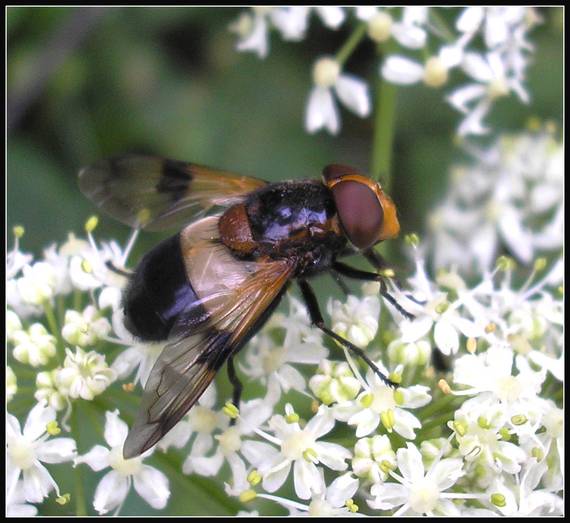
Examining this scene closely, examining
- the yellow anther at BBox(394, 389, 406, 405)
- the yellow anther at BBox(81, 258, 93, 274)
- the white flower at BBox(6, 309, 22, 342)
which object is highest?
the yellow anther at BBox(81, 258, 93, 274)

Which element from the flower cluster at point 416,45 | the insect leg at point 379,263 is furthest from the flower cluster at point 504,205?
the insect leg at point 379,263

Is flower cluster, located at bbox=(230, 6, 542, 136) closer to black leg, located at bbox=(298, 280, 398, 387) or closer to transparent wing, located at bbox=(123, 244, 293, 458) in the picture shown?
black leg, located at bbox=(298, 280, 398, 387)

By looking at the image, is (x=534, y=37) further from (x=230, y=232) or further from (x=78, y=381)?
(x=78, y=381)

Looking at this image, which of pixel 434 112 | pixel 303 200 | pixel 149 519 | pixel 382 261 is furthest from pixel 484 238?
pixel 149 519

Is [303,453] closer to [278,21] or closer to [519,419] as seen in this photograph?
[519,419]

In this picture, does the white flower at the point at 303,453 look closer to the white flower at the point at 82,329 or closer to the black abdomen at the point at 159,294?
the black abdomen at the point at 159,294

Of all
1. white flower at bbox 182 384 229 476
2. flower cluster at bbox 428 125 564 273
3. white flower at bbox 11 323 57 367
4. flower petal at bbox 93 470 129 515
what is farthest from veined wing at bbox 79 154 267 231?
flower cluster at bbox 428 125 564 273
